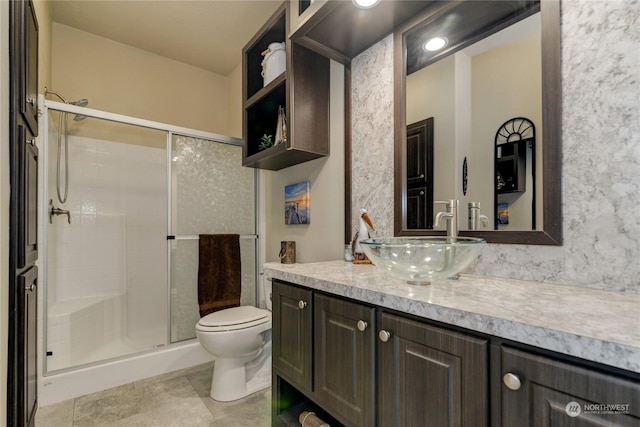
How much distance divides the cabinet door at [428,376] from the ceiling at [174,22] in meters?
2.37

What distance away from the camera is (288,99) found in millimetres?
1602

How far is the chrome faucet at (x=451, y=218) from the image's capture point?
112 centimetres

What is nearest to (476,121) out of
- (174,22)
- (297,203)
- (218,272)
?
(297,203)

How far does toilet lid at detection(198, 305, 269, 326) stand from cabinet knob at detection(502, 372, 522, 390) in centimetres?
155

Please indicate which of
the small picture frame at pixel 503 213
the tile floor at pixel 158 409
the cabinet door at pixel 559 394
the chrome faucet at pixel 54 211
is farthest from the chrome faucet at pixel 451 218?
the chrome faucet at pixel 54 211

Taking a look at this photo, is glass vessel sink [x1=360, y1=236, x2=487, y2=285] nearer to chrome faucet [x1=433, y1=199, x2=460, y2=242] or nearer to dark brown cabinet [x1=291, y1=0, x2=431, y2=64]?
chrome faucet [x1=433, y1=199, x2=460, y2=242]

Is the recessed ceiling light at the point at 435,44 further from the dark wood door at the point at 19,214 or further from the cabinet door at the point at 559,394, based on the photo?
the dark wood door at the point at 19,214

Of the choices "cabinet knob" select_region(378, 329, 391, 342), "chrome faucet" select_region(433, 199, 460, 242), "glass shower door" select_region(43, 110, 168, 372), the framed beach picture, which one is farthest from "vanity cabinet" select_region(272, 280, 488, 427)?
"glass shower door" select_region(43, 110, 168, 372)

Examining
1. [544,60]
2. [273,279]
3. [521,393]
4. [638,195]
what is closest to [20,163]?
[273,279]

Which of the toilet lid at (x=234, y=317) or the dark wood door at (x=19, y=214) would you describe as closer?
the dark wood door at (x=19, y=214)

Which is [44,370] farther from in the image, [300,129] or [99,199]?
[300,129]

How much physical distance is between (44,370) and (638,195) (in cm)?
294

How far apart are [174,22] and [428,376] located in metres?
2.88

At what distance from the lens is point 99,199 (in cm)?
262
